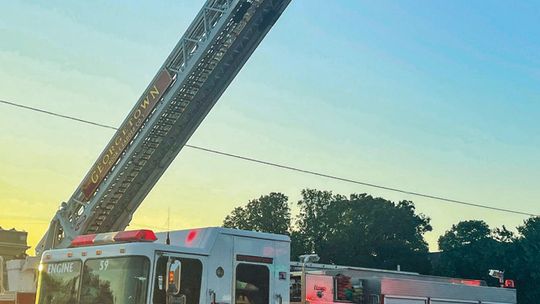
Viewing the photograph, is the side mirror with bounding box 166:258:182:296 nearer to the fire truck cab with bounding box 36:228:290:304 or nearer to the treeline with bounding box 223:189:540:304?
the fire truck cab with bounding box 36:228:290:304

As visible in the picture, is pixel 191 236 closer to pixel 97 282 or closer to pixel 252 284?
pixel 252 284

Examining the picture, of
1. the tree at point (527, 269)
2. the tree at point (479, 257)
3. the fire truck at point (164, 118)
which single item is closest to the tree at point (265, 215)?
the tree at point (479, 257)

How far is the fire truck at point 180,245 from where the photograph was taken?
7.26 meters

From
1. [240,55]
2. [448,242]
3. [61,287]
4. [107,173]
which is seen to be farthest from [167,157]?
[448,242]

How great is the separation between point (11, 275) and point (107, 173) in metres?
2.87

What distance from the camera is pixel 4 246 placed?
25.8 m

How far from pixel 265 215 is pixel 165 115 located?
4488cm

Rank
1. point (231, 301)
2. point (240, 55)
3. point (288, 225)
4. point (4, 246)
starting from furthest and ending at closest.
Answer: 1. point (288, 225)
2. point (4, 246)
3. point (240, 55)
4. point (231, 301)

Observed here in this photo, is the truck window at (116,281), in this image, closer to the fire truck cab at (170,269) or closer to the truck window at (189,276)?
the fire truck cab at (170,269)

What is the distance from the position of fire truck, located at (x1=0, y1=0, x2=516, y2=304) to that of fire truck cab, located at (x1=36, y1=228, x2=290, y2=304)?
12 mm

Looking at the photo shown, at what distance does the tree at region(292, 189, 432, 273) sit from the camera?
177 feet

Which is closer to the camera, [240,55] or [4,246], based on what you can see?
[240,55]

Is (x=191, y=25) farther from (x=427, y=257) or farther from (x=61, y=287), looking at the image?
(x=427, y=257)

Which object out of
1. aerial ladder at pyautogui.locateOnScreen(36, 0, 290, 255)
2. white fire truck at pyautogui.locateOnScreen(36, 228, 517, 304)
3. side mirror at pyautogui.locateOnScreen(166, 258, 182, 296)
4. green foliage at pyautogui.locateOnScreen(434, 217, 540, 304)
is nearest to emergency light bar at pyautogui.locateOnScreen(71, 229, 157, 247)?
white fire truck at pyautogui.locateOnScreen(36, 228, 517, 304)
